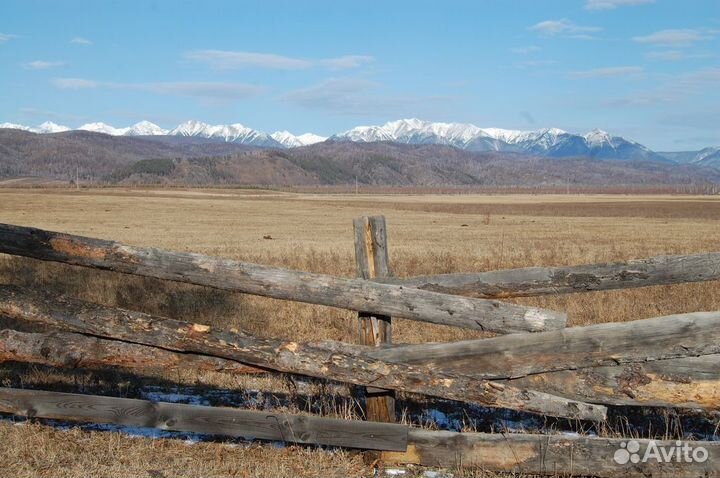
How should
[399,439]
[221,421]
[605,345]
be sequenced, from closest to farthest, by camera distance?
[605,345], [399,439], [221,421]

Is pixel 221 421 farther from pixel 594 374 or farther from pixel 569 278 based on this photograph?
pixel 569 278

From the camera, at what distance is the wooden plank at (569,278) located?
19.9 ft

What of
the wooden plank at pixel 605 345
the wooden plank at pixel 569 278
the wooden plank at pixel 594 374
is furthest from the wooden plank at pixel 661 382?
the wooden plank at pixel 569 278

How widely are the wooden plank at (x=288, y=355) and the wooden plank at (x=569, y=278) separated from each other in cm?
118

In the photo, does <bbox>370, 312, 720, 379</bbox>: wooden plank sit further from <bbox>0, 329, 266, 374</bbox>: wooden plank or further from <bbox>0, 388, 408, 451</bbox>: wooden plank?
<bbox>0, 329, 266, 374</bbox>: wooden plank

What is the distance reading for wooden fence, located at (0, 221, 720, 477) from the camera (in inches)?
184

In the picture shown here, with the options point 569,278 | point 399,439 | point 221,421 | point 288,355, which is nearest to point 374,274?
point 288,355

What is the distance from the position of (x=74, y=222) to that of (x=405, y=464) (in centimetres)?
4222

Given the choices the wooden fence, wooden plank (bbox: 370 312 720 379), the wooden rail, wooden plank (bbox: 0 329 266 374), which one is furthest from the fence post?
wooden plank (bbox: 0 329 266 374)

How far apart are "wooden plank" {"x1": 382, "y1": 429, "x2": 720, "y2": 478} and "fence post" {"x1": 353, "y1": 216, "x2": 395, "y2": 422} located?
1.08 ft

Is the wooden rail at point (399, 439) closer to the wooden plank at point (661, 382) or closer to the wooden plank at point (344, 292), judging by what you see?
the wooden plank at point (661, 382)

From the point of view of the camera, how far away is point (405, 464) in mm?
5039

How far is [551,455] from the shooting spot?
15.6 feet

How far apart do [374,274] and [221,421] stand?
5.65 feet
